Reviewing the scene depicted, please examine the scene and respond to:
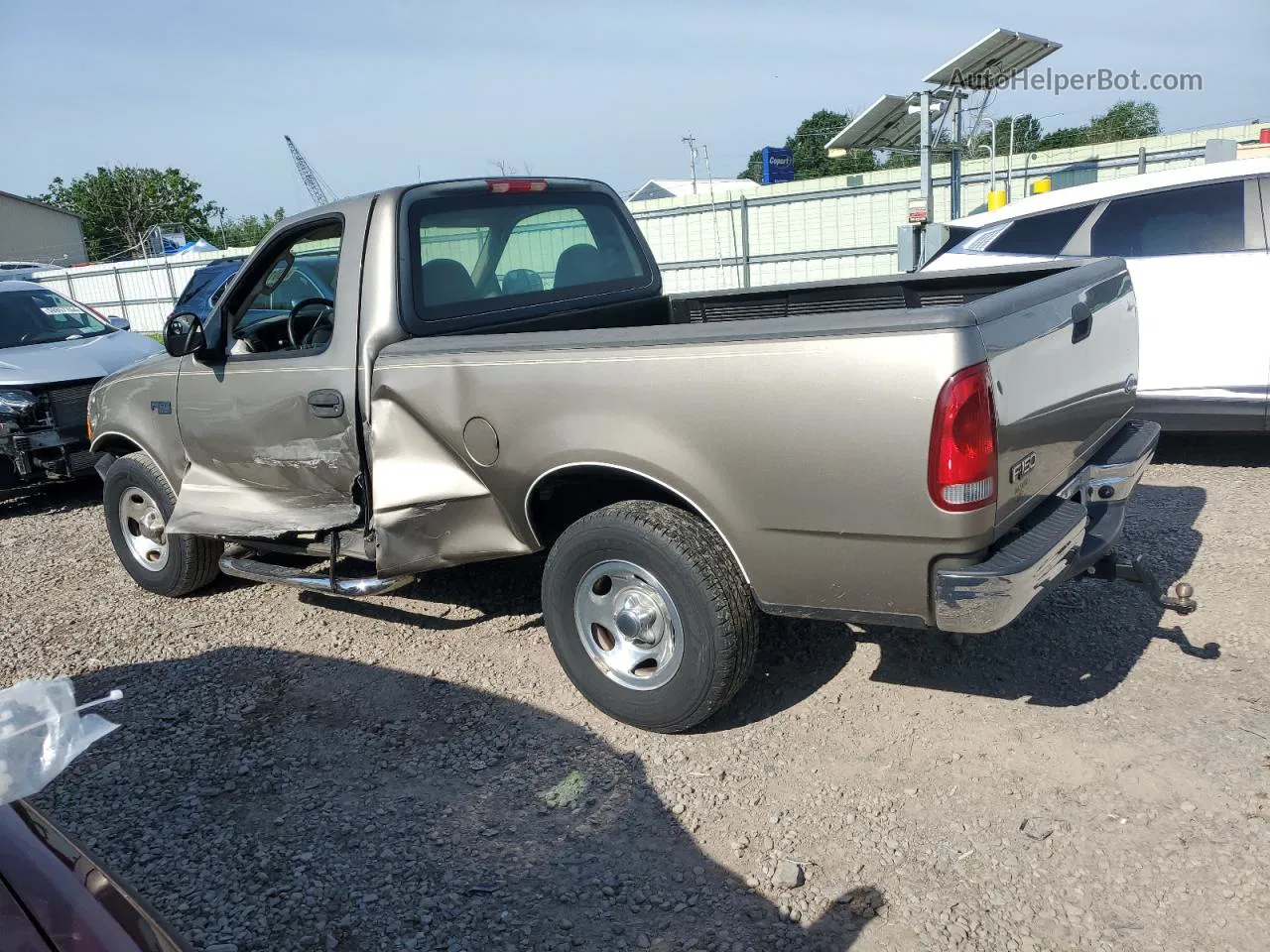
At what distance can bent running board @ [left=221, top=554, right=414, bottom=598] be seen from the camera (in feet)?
13.9

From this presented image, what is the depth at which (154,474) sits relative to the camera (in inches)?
207

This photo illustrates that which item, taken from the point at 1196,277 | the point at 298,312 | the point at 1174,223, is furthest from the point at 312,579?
the point at 1174,223

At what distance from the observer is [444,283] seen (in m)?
4.32

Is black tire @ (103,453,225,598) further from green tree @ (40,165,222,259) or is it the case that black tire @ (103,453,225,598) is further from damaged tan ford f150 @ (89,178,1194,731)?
green tree @ (40,165,222,259)

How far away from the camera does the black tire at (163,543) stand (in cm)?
529

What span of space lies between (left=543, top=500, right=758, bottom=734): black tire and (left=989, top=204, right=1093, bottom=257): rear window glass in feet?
14.9

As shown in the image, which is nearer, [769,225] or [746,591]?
[746,591]

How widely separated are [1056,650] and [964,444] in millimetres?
1698

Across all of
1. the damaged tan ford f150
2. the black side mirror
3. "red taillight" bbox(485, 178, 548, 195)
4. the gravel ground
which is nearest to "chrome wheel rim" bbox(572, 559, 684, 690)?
the damaged tan ford f150

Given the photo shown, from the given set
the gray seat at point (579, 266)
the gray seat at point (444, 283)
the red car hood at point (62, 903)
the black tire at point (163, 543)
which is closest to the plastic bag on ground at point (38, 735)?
the red car hood at point (62, 903)

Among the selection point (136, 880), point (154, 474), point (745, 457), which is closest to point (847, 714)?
point (745, 457)

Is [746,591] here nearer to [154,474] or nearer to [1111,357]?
[1111,357]

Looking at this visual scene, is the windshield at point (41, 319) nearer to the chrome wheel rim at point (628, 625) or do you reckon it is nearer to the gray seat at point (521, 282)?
the gray seat at point (521, 282)

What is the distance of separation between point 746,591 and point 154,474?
3.49 m
